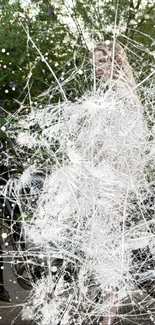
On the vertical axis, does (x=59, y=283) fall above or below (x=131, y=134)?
below

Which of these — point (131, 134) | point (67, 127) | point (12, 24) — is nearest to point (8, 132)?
point (67, 127)

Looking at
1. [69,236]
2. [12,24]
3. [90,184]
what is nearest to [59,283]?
[69,236]

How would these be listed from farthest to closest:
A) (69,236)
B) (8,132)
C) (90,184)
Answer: (8,132) → (69,236) → (90,184)

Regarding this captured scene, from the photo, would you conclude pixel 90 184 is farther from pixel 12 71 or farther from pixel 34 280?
pixel 12 71

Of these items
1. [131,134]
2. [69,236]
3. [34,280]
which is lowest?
[34,280]

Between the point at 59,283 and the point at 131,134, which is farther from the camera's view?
the point at 59,283

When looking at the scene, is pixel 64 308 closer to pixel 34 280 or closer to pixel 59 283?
pixel 59 283

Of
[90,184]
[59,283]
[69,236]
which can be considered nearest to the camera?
[90,184]

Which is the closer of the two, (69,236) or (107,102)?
(107,102)

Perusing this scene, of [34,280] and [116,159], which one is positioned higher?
[116,159]
